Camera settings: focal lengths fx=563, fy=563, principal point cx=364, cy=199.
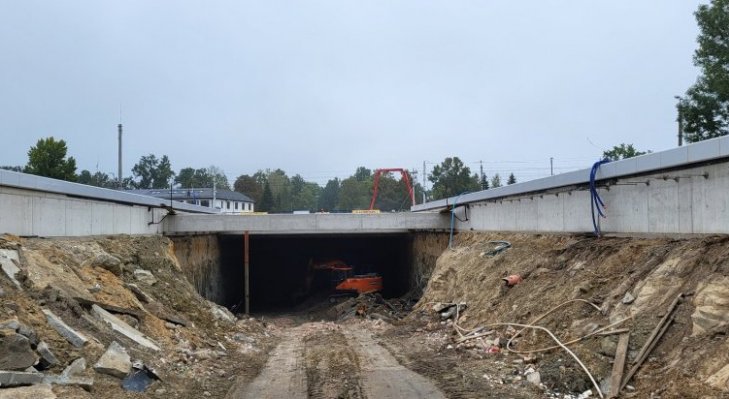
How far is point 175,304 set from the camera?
14.8 meters


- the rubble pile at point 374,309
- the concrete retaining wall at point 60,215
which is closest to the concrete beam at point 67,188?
the concrete retaining wall at point 60,215

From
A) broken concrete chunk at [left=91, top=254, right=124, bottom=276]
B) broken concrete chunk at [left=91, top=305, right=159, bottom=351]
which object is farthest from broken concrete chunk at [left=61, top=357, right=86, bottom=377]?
broken concrete chunk at [left=91, top=254, right=124, bottom=276]

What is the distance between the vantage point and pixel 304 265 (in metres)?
38.2

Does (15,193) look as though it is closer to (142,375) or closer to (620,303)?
(142,375)

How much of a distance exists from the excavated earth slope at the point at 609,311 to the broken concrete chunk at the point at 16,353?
21.6 ft

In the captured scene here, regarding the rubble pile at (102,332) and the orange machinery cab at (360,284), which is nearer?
the rubble pile at (102,332)

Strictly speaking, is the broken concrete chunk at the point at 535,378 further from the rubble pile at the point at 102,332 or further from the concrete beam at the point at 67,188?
the concrete beam at the point at 67,188

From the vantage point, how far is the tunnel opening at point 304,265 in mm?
32219

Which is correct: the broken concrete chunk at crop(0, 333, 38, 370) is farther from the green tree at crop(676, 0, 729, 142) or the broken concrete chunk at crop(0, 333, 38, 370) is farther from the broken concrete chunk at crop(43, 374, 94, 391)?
the green tree at crop(676, 0, 729, 142)

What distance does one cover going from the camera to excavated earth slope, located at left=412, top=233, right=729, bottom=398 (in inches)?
269

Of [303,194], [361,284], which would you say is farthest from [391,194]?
[361,284]

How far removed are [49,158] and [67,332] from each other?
34811mm

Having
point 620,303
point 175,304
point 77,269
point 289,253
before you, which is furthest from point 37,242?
point 289,253

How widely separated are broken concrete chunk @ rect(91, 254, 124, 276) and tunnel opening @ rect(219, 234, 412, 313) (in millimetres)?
16603
